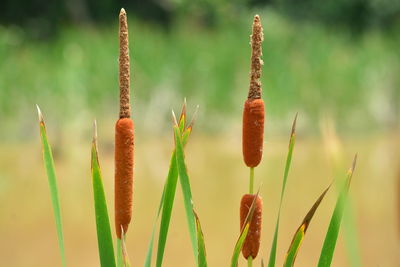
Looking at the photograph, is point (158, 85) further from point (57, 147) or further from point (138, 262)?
point (138, 262)

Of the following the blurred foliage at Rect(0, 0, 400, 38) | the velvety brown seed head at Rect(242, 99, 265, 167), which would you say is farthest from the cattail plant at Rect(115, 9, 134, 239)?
the blurred foliage at Rect(0, 0, 400, 38)

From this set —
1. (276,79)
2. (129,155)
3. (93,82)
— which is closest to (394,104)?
(276,79)

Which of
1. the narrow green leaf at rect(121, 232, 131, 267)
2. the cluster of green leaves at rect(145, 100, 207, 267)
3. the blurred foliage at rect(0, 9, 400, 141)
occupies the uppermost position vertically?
the blurred foliage at rect(0, 9, 400, 141)

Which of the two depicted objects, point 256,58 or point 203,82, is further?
point 203,82

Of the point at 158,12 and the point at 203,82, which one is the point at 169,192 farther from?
the point at 158,12

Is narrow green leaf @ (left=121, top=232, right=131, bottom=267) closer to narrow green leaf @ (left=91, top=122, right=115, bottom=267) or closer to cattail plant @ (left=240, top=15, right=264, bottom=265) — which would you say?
narrow green leaf @ (left=91, top=122, right=115, bottom=267)

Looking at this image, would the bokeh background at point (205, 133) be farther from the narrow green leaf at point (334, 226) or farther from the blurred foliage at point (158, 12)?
the blurred foliage at point (158, 12)

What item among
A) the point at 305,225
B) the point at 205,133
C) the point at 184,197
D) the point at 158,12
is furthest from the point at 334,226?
the point at 158,12
